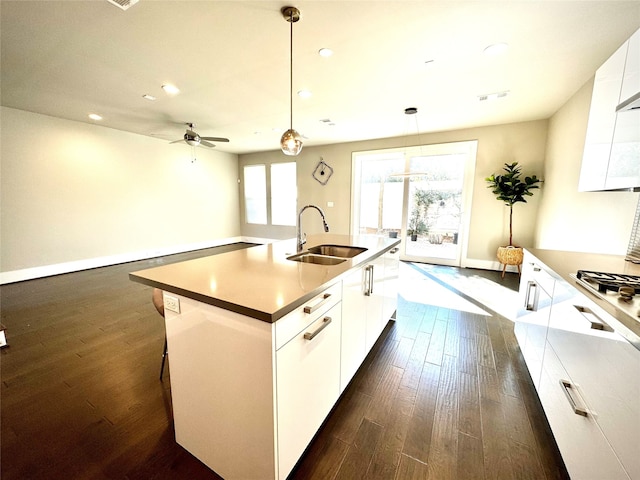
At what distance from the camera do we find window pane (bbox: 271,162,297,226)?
6861 mm

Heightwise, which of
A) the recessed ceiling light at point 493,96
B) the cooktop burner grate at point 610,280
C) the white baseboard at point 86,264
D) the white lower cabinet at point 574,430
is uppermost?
the recessed ceiling light at point 493,96

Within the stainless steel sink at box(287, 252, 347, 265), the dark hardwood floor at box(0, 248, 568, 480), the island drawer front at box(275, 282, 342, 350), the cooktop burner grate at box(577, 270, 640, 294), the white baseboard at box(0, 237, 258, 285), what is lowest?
the dark hardwood floor at box(0, 248, 568, 480)

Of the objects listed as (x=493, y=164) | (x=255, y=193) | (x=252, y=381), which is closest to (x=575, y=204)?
(x=493, y=164)

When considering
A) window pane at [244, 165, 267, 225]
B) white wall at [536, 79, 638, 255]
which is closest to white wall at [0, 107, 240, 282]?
window pane at [244, 165, 267, 225]

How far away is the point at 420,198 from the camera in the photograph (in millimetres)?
5254

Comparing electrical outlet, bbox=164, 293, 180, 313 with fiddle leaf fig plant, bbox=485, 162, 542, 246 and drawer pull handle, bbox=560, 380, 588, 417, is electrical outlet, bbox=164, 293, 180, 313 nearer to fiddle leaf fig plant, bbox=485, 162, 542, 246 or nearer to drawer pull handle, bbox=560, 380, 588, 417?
drawer pull handle, bbox=560, 380, 588, 417

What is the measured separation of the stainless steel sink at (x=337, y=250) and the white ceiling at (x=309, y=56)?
1785 mm

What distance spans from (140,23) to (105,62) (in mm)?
946

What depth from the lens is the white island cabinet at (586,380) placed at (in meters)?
0.76

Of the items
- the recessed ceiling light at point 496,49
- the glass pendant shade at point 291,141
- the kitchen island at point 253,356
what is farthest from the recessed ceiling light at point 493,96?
the kitchen island at point 253,356

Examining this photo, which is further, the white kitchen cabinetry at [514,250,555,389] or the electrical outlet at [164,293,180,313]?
the white kitchen cabinetry at [514,250,555,389]

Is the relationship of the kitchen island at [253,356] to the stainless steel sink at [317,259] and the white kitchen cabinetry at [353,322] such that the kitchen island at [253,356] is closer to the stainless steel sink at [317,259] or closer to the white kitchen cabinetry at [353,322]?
the white kitchen cabinetry at [353,322]

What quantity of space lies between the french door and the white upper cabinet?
118 inches

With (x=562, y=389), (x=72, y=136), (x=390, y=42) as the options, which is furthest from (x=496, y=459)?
(x=72, y=136)
